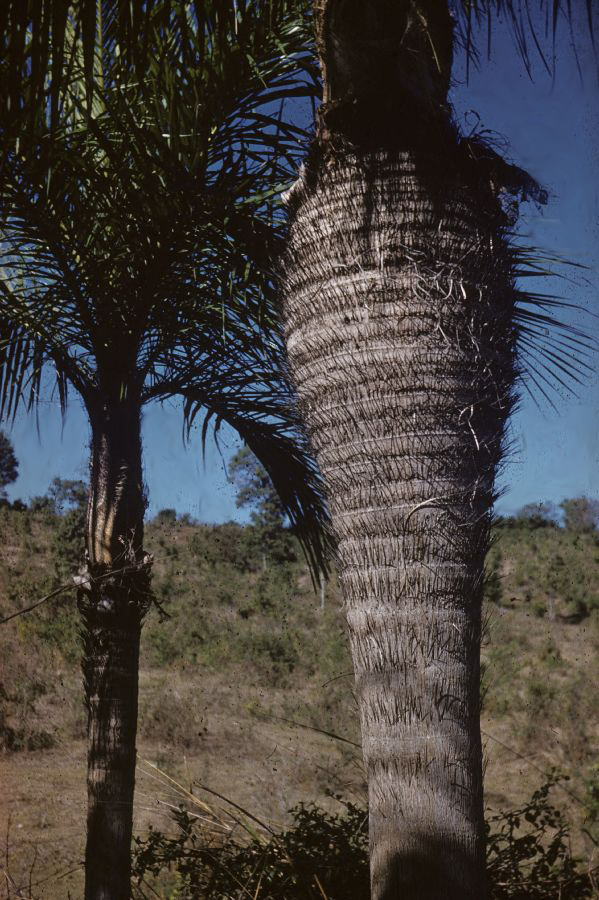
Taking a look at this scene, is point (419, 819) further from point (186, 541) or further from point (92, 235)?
point (186, 541)

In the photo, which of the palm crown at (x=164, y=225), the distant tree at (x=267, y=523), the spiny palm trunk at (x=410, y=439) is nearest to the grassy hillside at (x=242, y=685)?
the distant tree at (x=267, y=523)

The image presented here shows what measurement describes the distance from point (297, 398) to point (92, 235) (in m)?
1.92

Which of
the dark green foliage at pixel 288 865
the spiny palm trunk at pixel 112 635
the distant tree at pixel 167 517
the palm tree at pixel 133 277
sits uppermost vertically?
the distant tree at pixel 167 517

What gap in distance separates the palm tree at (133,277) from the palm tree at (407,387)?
71 centimetres

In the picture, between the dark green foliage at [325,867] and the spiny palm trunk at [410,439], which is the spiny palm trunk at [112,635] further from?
the spiny palm trunk at [410,439]

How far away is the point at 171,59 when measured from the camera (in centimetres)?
310

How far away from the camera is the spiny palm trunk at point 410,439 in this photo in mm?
1924

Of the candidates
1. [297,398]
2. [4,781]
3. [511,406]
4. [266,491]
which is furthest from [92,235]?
[266,491]

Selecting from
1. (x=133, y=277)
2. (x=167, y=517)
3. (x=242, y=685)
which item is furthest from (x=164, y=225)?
(x=167, y=517)

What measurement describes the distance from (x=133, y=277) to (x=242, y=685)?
8.74 metres

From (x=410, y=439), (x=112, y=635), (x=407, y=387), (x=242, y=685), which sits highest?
(x=407, y=387)

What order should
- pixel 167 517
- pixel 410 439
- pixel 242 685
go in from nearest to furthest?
1. pixel 410 439
2. pixel 242 685
3. pixel 167 517

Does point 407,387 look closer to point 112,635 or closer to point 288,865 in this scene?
point 112,635

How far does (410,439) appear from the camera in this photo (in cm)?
207
